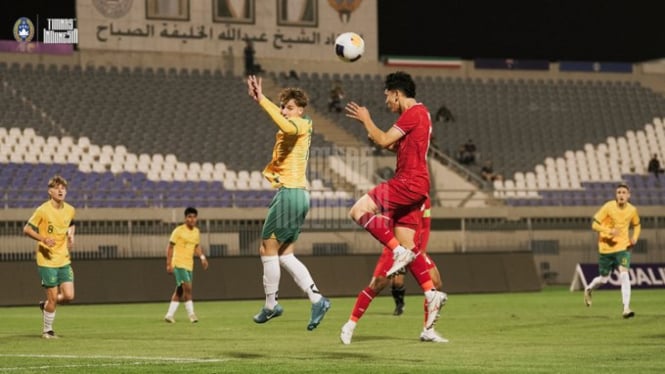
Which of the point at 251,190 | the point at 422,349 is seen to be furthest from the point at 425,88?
the point at 422,349

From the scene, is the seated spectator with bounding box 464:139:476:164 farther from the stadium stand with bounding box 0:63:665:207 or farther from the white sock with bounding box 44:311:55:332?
the white sock with bounding box 44:311:55:332

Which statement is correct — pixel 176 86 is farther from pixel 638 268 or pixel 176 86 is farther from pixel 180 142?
pixel 638 268

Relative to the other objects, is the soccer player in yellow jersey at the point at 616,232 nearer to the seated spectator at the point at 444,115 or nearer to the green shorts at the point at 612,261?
the green shorts at the point at 612,261

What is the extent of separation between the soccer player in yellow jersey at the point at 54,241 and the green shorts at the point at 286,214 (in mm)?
5091

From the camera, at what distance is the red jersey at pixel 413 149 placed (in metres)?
13.9

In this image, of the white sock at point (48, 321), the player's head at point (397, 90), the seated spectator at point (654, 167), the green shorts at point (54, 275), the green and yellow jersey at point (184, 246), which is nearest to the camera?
the player's head at point (397, 90)

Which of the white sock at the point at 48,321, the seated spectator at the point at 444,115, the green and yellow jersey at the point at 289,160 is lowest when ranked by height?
the white sock at the point at 48,321

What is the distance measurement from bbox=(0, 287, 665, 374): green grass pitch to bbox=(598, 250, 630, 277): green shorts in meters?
0.85

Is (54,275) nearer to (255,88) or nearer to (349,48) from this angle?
(349,48)

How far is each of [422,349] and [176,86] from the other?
126 ft

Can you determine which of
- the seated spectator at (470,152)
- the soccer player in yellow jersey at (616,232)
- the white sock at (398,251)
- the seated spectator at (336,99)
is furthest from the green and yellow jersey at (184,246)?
the seated spectator at (336,99)

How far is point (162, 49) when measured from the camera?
53.0 m

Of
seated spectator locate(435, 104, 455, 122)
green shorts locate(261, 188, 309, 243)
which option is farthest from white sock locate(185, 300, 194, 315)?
seated spectator locate(435, 104, 455, 122)

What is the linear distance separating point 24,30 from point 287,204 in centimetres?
3794
